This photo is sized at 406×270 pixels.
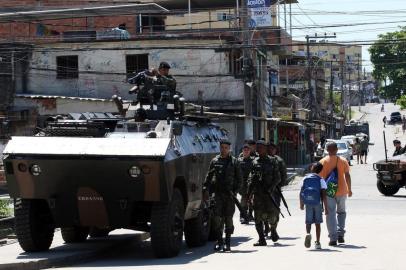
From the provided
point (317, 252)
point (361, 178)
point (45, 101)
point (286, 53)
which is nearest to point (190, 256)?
point (317, 252)

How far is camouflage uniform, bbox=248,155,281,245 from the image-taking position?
15633mm

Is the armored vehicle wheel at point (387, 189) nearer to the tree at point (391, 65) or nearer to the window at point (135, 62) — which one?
the window at point (135, 62)

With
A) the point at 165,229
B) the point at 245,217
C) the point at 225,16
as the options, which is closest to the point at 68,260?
the point at 165,229

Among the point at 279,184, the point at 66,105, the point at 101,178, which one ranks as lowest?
the point at 279,184

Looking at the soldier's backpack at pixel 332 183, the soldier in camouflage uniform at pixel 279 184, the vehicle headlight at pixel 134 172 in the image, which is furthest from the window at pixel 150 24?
the vehicle headlight at pixel 134 172

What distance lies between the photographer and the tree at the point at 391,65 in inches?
3871

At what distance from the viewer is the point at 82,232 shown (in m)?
16.7

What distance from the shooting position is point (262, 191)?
15711 mm

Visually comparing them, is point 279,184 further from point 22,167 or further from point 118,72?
point 118,72

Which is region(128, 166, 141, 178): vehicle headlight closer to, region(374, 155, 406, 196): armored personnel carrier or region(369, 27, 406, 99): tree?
region(374, 155, 406, 196): armored personnel carrier

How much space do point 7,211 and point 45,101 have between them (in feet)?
71.5

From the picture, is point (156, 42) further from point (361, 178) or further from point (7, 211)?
point (7, 211)

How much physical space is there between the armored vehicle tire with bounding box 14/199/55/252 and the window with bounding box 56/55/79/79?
31.4 metres

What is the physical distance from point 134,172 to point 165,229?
38.5 inches
